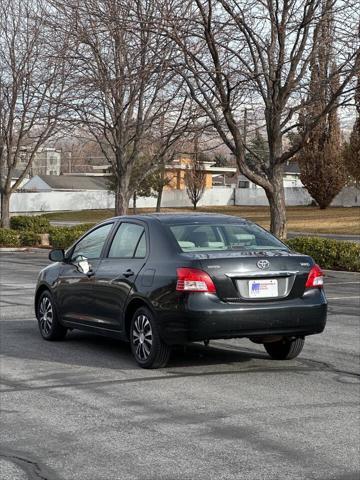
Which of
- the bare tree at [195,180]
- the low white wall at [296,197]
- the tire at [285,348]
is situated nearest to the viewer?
the tire at [285,348]

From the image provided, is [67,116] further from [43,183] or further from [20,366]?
[43,183]

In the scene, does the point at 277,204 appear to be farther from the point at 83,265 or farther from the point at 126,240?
the point at 126,240

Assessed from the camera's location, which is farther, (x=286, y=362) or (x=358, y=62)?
(x=358, y=62)

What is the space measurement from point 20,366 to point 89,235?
84.1 inches

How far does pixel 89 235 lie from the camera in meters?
11.0

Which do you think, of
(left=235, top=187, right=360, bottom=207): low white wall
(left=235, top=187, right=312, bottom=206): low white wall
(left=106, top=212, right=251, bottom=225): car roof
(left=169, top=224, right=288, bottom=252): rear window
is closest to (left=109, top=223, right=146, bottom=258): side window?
(left=106, top=212, right=251, bottom=225): car roof

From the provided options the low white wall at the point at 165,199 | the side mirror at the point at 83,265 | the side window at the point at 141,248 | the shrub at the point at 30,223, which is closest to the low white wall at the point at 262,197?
the low white wall at the point at 165,199

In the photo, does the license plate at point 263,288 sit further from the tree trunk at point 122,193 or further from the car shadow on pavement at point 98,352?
the tree trunk at point 122,193

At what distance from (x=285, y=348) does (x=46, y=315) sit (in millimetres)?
3314

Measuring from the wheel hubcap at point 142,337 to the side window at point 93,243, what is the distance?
1440mm

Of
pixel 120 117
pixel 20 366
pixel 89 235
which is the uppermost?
pixel 120 117

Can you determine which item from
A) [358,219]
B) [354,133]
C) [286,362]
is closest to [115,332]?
[286,362]

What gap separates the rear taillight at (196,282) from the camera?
28.6 ft

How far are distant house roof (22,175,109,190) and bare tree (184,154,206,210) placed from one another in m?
16.6
